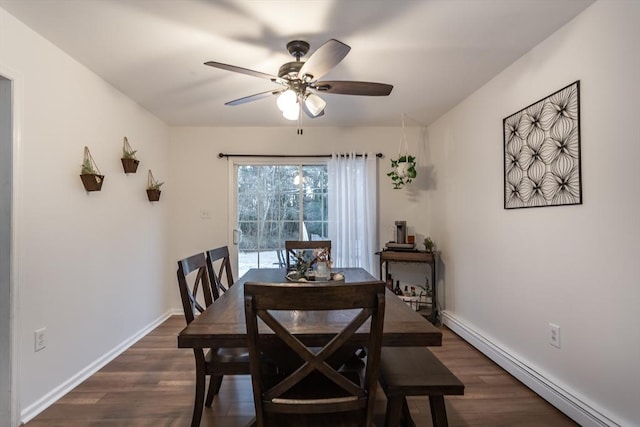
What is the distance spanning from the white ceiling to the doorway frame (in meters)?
0.36

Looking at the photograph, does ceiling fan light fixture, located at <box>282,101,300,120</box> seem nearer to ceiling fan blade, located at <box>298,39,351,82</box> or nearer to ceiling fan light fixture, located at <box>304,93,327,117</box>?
ceiling fan light fixture, located at <box>304,93,327,117</box>

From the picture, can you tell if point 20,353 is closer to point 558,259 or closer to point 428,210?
point 558,259

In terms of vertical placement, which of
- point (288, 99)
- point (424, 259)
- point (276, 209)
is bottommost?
point (424, 259)

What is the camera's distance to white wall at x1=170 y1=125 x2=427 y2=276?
396 cm

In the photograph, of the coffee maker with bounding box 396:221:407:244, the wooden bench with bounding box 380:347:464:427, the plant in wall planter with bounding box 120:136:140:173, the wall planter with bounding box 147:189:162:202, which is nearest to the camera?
the wooden bench with bounding box 380:347:464:427

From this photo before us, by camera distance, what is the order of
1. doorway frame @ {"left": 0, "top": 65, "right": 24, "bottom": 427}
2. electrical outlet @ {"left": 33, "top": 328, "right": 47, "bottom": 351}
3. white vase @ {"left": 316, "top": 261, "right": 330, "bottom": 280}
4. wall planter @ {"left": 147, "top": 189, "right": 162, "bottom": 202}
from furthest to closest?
wall planter @ {"left": 147, "top": 189, "right": 162, "bottom": 202}
white vase @ {"left": 316, "top": 261, "right": 330, "bottom": 280}
electrical outlet @ {"left": 33, "top": 328, "right": 47, "bottom": 351}
doorway frame @ {"left": 0, "top": 65, "right": 24, "bottom": 427}

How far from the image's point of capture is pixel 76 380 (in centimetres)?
229

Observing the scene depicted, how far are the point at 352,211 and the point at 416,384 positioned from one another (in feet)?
8.63

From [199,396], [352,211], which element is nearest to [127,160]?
[199,396]

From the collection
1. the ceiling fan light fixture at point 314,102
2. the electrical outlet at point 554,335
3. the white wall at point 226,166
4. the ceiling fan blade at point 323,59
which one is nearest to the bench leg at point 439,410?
the electrical outlet at point 554,335

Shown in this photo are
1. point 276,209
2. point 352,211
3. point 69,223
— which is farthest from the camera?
point 276,209

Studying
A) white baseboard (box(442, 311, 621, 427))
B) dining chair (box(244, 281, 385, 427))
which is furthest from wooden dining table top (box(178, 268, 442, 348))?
white baseboard (box(442, 311, 621, 427))

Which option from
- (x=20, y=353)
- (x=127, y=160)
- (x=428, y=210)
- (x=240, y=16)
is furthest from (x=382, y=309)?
(x=428, y=210)

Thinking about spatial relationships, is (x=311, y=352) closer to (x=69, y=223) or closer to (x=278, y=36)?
(x=278, y=36)
